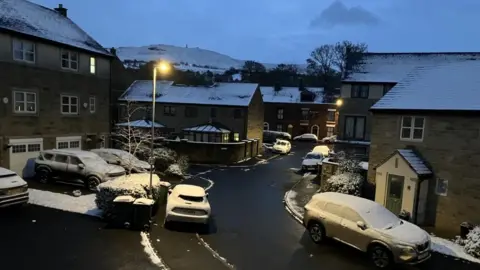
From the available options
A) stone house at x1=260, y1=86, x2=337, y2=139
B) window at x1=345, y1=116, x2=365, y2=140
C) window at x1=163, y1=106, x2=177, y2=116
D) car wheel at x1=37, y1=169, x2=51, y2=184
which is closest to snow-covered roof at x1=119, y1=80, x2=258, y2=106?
window at x1=163, y1=106, x2=177, y2=116

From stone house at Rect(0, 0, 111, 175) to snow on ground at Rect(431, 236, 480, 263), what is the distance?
22504 millimetres

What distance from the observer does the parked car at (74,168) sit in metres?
19.4

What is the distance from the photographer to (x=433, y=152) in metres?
17.8

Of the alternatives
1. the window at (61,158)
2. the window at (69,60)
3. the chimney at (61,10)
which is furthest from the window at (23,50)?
the chimney at (61,10)

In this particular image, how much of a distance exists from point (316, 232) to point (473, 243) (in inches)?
241

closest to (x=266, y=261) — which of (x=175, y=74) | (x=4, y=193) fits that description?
(x=4, y=193)

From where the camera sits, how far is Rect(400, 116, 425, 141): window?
18344mm

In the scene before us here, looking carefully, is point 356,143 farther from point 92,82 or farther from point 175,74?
point 175,74

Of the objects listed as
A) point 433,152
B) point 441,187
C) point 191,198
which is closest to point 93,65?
point 191,198

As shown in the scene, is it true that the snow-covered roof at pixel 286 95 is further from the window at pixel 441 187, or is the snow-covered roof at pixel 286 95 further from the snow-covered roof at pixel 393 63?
the window at pixel 441 187

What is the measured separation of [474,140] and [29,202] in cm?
2057

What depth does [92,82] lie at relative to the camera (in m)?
27.1

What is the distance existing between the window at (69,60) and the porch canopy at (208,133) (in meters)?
15.2

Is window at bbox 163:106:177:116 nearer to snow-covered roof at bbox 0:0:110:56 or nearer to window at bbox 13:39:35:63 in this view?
snow-covered roof at bbox 0:0:110:56
